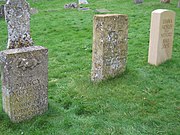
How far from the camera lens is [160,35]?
22.9 ft

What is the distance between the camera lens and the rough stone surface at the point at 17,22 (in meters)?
4.70

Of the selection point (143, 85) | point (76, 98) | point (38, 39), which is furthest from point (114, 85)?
point (38, 39)

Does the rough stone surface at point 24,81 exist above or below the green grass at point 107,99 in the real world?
above

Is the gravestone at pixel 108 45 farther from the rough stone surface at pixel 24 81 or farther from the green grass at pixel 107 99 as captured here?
the rough stone surface at pixel 24 81

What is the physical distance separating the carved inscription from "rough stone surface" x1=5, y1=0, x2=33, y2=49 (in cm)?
354

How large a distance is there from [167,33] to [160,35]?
0.99 ft

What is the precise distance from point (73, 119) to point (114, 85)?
1.60m

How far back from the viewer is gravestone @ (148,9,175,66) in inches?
271

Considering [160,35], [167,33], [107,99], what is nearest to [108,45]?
[107,99]

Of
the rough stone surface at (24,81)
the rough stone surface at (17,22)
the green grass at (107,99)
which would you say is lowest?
the green grass at (107,99)

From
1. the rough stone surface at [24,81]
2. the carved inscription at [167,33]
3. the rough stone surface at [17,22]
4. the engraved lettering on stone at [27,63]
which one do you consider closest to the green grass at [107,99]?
the rough stone surface at [24,81]

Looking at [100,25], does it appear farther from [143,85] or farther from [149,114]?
[149,114]

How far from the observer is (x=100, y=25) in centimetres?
587

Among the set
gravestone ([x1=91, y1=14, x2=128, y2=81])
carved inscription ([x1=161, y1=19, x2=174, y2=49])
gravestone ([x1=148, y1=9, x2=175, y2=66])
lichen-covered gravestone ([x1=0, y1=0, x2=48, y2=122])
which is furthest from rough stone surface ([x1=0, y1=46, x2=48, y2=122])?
carved inscription ([x1=161, y1=19, x2=174, y2=49])
